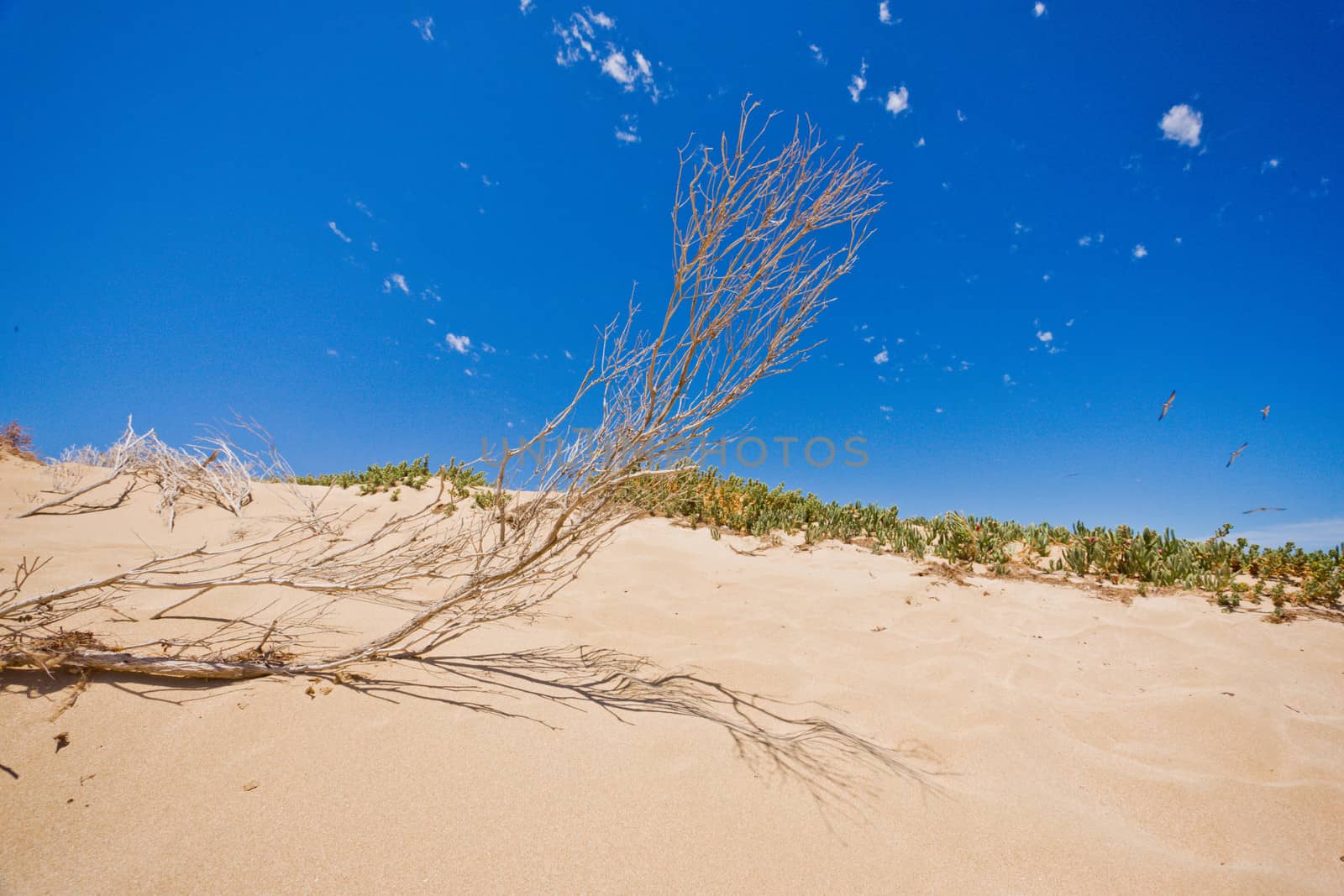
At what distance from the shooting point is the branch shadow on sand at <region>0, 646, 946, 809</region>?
7.90ft

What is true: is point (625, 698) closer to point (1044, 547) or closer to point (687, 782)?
point (687, 782)

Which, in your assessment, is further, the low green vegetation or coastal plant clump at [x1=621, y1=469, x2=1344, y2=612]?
the low green vegetation

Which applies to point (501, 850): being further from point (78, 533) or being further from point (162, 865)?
point (78, 533)

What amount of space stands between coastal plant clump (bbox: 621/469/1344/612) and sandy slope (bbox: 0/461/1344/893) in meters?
1.39

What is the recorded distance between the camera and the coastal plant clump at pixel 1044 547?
518cm

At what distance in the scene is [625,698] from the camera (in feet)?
9.95

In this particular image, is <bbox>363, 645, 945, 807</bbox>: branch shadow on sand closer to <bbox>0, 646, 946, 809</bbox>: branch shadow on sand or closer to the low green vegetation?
<bbox>0, 646, 946, 809</bbox>: branch shadow on sand

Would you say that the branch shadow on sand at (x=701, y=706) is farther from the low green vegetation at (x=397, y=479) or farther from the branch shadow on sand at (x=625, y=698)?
the low green vegetation at (x=397, y=479)

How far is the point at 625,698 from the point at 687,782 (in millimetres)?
827

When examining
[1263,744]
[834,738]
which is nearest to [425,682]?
[834,738]

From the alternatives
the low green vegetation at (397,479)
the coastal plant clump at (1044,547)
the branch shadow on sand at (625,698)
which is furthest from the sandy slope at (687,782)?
the low green vegetation at (397,479)

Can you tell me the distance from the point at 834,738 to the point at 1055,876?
3.19ft

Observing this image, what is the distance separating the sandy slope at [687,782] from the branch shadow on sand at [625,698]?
0.08 ft

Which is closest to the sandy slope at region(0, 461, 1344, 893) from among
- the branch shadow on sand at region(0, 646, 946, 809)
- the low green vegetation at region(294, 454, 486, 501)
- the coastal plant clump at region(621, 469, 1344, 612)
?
the branch shadow on sand at region(0, 646, 946, 809)
